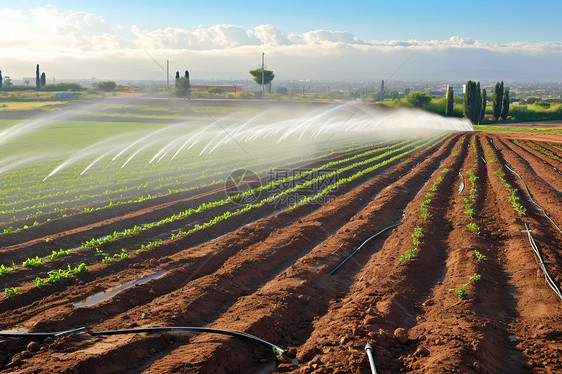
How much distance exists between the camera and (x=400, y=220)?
1307 cm

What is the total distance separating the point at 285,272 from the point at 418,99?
89.4m

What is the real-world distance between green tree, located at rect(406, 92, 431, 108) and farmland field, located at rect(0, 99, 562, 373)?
242 feet

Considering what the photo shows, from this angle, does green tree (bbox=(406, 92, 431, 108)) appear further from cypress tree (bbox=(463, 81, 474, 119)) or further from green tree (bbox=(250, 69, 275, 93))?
green tree (bbox=(250, 69, 275, 93))

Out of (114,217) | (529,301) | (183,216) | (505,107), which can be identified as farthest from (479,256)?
(505,107)

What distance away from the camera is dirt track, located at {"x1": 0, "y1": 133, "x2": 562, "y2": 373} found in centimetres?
551

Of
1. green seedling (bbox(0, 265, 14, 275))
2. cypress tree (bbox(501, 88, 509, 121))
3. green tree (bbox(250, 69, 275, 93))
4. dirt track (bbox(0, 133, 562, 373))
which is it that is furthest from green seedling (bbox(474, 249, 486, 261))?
green tree (bbox(250, 69, 275, 93))

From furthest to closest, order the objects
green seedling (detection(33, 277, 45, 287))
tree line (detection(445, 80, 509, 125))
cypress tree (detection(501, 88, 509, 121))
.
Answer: cypress tree (detection(501, 88, 509, 121))
tree line (detection(445, 80, 509, 125))
green seedling (detection(33, 277, 45, 287))

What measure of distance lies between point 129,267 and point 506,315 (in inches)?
278

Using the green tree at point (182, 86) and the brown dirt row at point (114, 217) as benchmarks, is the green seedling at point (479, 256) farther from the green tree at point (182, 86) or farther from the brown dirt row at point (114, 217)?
the green tree at point (182, 86)

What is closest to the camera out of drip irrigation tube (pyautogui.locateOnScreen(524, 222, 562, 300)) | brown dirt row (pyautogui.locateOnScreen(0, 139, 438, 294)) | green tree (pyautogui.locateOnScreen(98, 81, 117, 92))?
drip irrigation tube (pyautogui.locateOnScreen(524, 222, 562, 300))

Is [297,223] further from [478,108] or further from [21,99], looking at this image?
[21,99]

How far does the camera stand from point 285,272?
863cm

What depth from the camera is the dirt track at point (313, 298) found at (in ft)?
18.1

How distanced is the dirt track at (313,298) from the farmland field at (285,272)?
3cm
